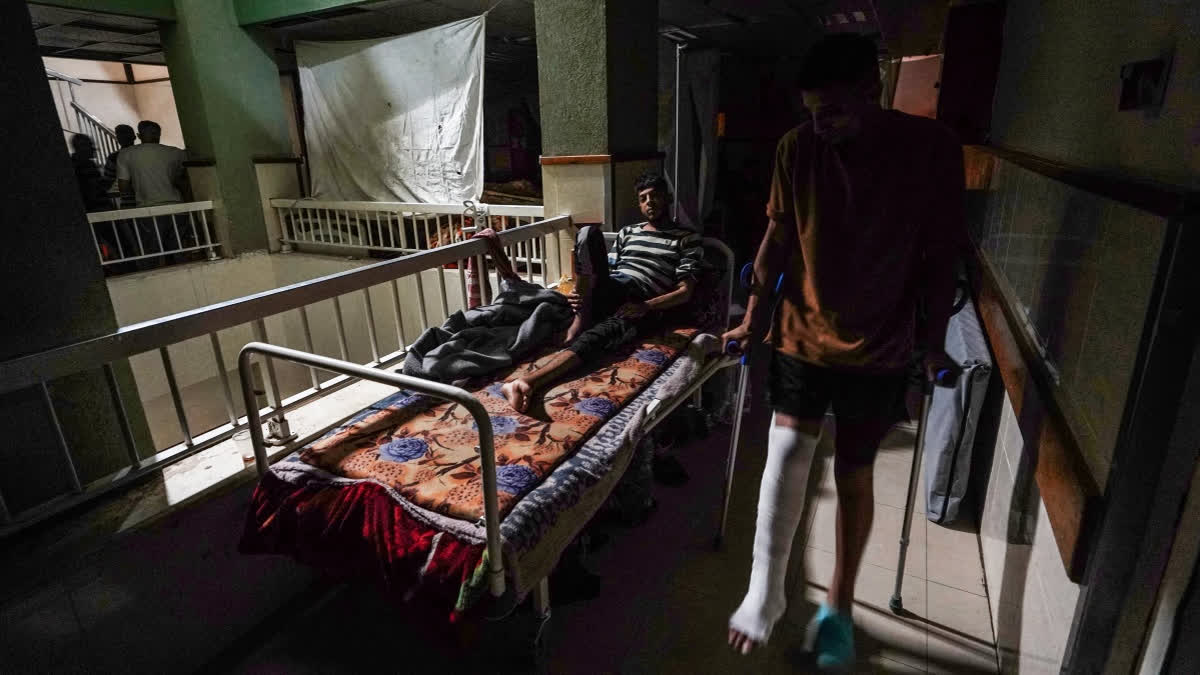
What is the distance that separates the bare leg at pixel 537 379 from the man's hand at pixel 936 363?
1124mm

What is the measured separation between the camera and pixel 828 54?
1.26 m

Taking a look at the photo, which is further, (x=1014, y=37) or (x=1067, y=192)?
(x=1014, y=37)

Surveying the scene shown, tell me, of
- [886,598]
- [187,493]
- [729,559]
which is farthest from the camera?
[729,559]

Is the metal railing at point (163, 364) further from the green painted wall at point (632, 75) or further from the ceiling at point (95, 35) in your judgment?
the ceiling at point (95, 35)

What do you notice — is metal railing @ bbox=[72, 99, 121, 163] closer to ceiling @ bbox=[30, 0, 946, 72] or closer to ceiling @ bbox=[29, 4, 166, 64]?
ceiling @ bbox=[29, 4, 166, 64]

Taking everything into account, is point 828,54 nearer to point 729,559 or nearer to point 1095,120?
point 1095,120

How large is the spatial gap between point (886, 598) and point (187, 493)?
6.77 feet

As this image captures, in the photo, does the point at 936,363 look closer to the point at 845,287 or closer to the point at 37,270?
the point at 845,287

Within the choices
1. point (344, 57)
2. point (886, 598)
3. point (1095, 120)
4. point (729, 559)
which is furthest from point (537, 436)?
point (344, 57)

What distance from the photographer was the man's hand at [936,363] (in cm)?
139

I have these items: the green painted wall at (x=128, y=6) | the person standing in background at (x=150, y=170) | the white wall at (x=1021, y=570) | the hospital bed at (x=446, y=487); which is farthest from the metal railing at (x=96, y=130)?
the white wall at (x=1021, y=570)

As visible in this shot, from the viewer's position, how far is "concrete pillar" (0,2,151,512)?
145 cm

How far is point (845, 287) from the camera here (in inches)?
54.0

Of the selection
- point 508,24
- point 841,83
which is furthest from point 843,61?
point 508,24
